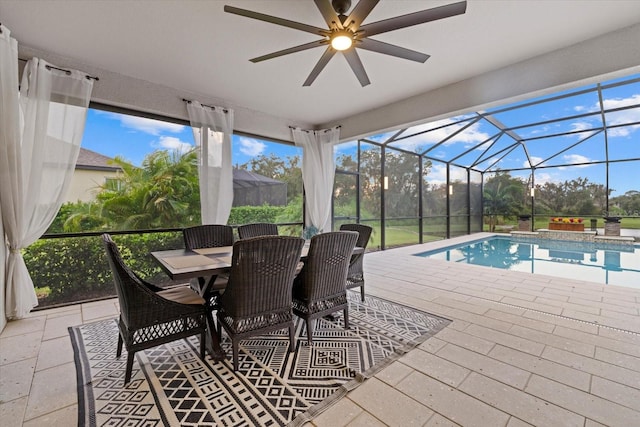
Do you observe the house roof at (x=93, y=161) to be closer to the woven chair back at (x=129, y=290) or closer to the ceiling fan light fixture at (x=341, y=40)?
the woven chair back at (x=129, y=290)

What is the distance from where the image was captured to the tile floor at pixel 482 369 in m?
1.55

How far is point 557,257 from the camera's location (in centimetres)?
659

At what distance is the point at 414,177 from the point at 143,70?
6.66m

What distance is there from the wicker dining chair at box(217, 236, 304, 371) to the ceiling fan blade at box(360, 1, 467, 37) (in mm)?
1618

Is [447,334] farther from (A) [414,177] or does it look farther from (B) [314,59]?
(A) [414,177]

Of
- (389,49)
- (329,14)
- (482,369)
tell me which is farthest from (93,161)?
(482,369)

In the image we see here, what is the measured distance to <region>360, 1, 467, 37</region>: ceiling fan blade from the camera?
1.76 metres

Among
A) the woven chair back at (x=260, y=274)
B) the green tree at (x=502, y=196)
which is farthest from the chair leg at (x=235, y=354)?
the green tree at (x=502, y=196)

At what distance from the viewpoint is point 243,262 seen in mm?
1883

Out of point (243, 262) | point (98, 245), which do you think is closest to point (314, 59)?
point (243, 262)

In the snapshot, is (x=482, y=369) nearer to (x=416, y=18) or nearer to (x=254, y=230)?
(x=416, y=18)

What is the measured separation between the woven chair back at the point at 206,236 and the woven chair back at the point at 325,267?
1.38 m

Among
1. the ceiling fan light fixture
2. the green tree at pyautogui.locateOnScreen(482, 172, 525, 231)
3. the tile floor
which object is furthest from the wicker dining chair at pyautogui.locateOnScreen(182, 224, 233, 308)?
the green tree at pyautogui.locateOnScreen(482, 172, 525, 231)

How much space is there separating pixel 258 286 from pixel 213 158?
2806 millimetres
